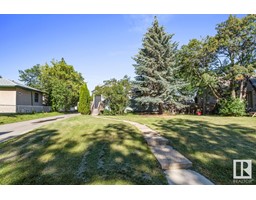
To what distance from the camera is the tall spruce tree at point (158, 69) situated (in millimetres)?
14172

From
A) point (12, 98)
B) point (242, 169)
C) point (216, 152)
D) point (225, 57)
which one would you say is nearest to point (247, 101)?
point (225, 57)

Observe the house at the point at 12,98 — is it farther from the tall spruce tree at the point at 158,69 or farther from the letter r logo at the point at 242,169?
the letter r logo at the point at 242,169

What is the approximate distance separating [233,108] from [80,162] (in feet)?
46.4

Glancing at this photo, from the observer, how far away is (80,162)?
131 inches

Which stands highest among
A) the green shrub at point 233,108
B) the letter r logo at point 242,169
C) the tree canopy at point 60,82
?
the tree canopy at point 60,82

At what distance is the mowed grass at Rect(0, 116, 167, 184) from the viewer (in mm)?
2672

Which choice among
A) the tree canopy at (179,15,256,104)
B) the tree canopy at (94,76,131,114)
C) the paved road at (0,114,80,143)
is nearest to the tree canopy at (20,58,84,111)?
the tree canopy at (94,76,131,114)

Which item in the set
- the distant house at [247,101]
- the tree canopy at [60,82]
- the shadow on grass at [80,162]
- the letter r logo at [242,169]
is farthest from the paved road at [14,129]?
the distant house at [247,101]

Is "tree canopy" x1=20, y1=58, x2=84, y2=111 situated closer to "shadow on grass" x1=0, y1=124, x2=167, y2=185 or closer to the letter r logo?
A: "shadow on grass" x1=0, y1=124, x2=167, y2=185

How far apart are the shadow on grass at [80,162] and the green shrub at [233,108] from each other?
12.0 meters

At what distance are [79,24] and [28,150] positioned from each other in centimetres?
641
